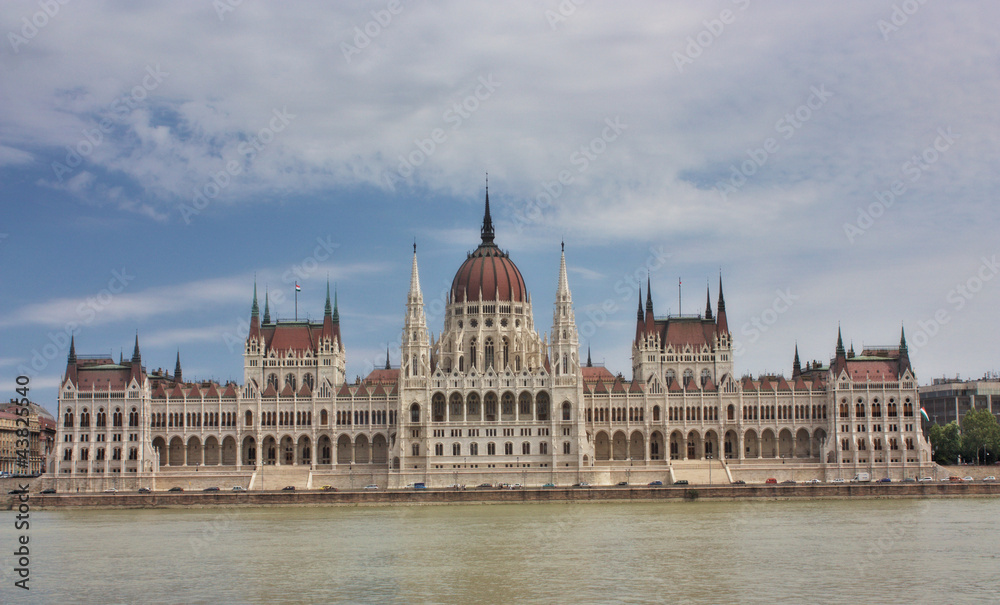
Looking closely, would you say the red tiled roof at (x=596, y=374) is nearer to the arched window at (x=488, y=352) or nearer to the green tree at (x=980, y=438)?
the arched window at (x=488, y=352)

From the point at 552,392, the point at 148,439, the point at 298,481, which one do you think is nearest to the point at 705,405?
the point at 552,392

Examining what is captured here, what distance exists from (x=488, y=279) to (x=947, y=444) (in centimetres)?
5565

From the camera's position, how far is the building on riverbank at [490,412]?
126 metres

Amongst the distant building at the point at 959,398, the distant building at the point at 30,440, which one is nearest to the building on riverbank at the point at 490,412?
the distant building at the point at 30,440

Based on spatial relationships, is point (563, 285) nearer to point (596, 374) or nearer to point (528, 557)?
point (596, 374)

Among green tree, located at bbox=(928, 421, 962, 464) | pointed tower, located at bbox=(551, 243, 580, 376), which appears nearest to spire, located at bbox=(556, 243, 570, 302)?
pointed tower, located at bbox=(551, 243, 580, 376)

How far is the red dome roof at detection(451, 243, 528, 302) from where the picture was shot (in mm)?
138875

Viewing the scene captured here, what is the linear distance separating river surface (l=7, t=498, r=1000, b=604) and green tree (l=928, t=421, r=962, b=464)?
39198mm

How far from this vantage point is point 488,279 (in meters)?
140

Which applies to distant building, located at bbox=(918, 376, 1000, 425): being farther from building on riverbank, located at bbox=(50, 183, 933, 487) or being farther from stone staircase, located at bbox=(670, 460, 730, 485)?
stone staircase, located at bbox=(670, 460, 730, 485)

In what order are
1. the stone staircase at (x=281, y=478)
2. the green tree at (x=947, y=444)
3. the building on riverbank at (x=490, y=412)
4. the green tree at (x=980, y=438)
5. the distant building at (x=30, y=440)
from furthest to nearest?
the distant building at (x=30, y=440), the green tree at (x=947, y=444), the green tree at (x=980, y=438), the building on riverbank at (x=490, y=412), the stone staircase at (x=281, y=478)

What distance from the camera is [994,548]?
222 feet

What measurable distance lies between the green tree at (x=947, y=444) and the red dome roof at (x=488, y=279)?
50262mm

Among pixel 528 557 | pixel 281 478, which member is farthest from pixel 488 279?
pixel 528 557
